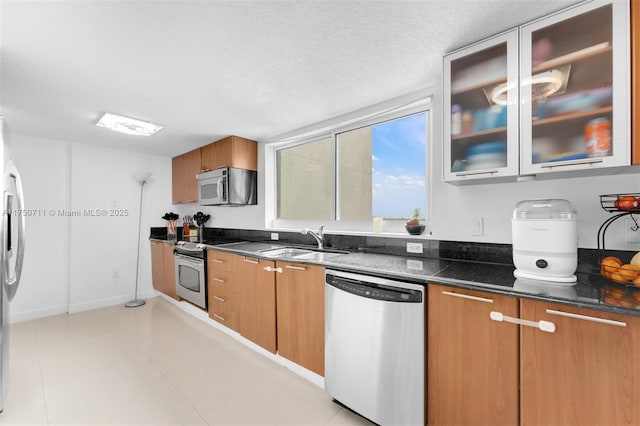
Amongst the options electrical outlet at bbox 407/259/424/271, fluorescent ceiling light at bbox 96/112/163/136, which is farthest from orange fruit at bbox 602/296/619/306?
fluorescent ceiling light at bbox 96/112/163/136

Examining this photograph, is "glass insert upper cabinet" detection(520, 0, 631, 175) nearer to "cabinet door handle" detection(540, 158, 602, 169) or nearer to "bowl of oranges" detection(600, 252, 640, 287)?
"cabinet door handle" detection(540, 158, 602, 169)

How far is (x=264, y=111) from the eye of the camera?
7.86ft

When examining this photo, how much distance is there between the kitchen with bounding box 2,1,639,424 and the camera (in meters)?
1.28

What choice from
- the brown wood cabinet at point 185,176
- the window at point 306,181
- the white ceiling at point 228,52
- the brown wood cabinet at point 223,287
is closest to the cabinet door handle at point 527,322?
the white ceiling at point 228,52

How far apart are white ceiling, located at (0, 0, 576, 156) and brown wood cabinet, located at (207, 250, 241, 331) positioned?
137 centimetres

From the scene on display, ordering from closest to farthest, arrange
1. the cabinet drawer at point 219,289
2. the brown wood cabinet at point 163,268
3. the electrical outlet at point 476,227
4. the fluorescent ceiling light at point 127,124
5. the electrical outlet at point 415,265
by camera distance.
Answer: the electrical outlet at point 415,265 < the electrical outlet at point 476,227 < the fluorescent ceiling light at point 127,124 < the cabinet drawer at point 219,289 < the brown wood cabinet at point 163,268

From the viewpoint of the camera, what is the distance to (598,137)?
1.15 m

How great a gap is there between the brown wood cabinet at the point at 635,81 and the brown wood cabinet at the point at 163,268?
12.9 ft

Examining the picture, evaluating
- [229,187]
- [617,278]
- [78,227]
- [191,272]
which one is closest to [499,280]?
[617,278]

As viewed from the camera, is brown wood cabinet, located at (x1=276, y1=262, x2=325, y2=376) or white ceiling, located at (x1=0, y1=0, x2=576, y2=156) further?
brown wood cabinet, located at (x1=276, y1=262, x2=325, y2=376)

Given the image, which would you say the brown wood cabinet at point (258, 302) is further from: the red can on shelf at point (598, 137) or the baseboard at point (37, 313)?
Answer: the baseboard at point (37, 313)

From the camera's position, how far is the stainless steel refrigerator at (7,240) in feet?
5.27

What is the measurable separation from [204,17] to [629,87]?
1834 millimetres

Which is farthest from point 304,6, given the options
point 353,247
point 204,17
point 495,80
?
point 353,247
